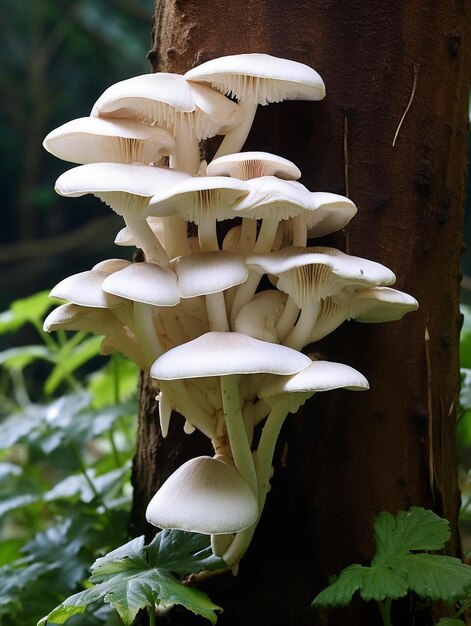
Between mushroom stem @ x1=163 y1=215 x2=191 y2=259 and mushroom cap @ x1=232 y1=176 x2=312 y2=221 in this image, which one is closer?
mushroom cap @ x1=232 y1=176 x2=312 y2=221

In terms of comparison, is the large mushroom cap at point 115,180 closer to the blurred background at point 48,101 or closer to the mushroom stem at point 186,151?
the mushroom stem at point 186,151

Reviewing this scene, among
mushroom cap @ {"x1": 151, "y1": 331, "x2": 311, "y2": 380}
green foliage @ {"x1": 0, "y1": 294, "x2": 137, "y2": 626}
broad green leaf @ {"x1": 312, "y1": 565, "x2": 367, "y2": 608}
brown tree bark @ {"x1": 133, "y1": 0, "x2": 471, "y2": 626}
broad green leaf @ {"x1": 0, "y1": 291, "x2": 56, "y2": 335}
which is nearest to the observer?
mushroom cap @ {"x1": 151, "y1": 331, "x2": 311, "y2": 380}

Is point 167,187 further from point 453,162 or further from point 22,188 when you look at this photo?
point 22,188

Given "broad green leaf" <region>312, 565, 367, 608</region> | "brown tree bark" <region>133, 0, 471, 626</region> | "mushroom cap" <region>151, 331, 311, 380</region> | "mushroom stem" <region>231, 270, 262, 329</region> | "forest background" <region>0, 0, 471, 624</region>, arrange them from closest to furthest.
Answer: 1. "mushroom cap" <region>151, 331, 311, 380</region>
2. "broad green leaf" <region>312, 565, 367, 608</region>
3. "mushroom stem" <region>231, 270, 262, 329</region>
4. "brown tree bark" <region>133, 0, 471, 626</region>
5. "forest background" <region>0, 0, 471, 624</region>

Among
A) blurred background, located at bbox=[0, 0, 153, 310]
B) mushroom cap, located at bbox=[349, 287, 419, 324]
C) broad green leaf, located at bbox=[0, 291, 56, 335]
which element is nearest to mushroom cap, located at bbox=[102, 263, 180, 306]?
mushroom cap, located at bbox=[349, 287, 419, 324]

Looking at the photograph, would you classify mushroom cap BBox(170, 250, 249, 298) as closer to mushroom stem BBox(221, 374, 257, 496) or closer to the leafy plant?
mushroom stem BBox(221, 374, 257, 496)

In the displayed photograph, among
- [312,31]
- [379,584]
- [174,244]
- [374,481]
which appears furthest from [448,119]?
[379,584]

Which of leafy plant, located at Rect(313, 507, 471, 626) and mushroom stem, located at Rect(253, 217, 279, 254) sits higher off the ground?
mushroom stem, located at Rect(253, 217, 279, 254)
